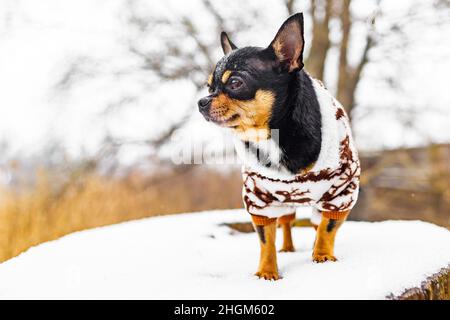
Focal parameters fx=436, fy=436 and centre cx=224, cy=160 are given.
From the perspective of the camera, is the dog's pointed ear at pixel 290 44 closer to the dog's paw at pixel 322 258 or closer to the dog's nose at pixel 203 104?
the dog's nose at pixel 203 104

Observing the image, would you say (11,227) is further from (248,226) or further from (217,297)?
(217,297)

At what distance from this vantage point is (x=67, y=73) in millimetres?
5840

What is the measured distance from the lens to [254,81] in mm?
1905

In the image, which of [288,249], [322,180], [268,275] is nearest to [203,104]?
[322,180]

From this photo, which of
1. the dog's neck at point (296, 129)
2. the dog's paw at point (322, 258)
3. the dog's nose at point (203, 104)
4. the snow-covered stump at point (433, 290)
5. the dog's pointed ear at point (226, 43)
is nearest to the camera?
the snow-covered stump at point (433, 290)

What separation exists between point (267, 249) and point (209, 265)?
1.15ft

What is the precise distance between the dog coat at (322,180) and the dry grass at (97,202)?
8.78 feet

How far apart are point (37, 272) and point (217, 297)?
38.4 inches

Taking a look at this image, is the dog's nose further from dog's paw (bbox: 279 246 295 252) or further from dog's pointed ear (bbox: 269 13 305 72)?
dog's paw (bbox: 279 246 295 252)

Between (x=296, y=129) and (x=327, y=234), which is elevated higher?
(x=296, y=129)

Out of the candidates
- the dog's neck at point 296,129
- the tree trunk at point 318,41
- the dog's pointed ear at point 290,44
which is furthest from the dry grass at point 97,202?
the dog's pointed ear at point 290,44

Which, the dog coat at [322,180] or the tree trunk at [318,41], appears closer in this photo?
the dog coat at [322,180]

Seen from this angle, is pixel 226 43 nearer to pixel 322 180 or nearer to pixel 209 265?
pixel 322 180

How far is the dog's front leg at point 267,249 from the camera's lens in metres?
2.04
